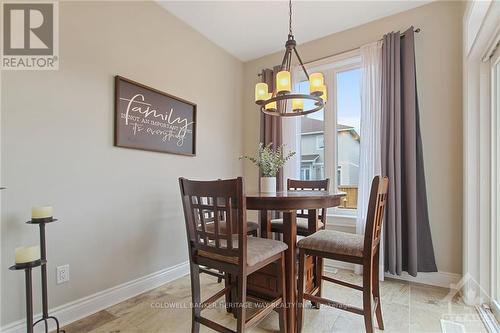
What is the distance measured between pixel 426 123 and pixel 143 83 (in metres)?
2.69

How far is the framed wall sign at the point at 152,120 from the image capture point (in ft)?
7.09

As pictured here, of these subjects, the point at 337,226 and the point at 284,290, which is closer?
the point at 284,290

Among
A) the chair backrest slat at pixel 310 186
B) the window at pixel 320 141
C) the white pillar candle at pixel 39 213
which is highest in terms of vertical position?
the window at pixel 320 141

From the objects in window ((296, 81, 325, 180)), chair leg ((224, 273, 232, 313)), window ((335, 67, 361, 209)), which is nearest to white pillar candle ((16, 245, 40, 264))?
chair leg ((224, 273, 232, 313))

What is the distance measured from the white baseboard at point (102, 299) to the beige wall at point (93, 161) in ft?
0.14

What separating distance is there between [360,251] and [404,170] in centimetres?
136

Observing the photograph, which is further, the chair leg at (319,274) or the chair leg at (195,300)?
the chair leg at (319,274)

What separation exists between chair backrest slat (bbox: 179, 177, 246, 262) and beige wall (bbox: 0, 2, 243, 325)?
0.93 m

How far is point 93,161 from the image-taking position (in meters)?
1.98

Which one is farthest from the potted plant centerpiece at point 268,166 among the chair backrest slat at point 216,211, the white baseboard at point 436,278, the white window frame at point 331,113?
the white baseboard at point 436,278

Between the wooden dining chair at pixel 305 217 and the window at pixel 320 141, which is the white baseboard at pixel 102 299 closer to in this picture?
the wooden dining chair at pixel 305 217

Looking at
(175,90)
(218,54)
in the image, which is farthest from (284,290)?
(218,54)

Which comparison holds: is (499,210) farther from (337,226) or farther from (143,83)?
(143,83)

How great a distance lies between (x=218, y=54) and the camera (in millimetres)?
3314
